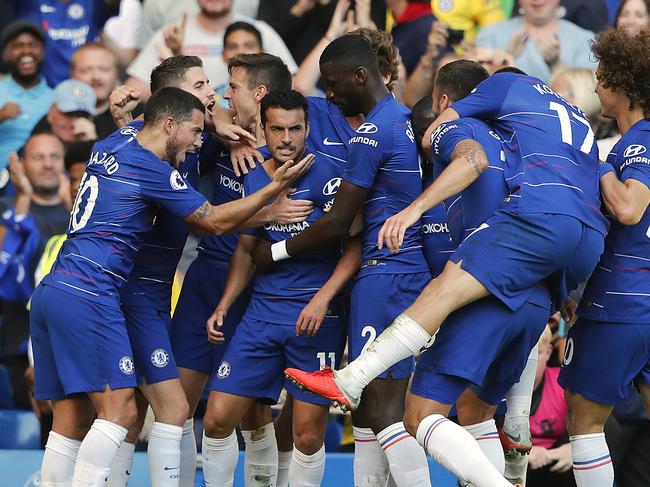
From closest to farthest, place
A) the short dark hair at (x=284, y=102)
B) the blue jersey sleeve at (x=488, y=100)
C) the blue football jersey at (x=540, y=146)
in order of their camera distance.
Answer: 1. the blue football jersey at (x=540, y=146)
2. the blue jersey sleeve at (x=488, y=100)
3. the short dark hair at (x=284, y=102)

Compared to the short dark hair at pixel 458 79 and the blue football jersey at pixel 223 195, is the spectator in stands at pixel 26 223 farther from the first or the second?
the short dark hair at pixel 458 79

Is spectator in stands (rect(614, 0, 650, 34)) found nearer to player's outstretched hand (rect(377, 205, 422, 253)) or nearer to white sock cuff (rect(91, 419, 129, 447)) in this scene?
player's outstretched hand (rect(377, 205, 422, 253))

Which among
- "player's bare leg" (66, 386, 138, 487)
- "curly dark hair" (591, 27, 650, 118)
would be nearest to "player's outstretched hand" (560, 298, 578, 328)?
"curly dark hair" (591, 27, 650, 118)

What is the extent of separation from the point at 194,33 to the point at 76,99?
1.25m

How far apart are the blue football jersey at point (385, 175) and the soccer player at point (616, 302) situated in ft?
3.28

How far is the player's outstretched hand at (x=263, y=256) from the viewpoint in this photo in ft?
21.9

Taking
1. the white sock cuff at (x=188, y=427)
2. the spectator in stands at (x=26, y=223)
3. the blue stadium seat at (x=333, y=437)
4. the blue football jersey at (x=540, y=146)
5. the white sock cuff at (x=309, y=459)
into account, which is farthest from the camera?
the spectator in stands at (x=26, y=223)

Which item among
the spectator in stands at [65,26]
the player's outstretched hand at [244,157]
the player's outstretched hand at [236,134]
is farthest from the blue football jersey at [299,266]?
the spectator in stands at [65,26]

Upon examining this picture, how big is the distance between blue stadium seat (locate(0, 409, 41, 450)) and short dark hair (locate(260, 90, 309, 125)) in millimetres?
3745

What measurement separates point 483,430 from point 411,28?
17.0 ft

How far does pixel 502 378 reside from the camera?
5941 mm

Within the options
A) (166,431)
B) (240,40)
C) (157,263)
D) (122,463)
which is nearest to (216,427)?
(166,431)

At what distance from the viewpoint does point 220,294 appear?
7.16m

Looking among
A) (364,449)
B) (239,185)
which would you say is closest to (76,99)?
(239,185)
